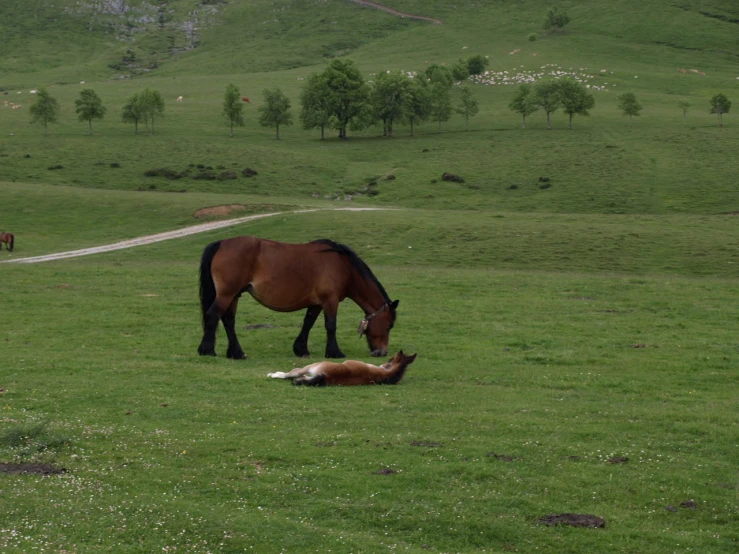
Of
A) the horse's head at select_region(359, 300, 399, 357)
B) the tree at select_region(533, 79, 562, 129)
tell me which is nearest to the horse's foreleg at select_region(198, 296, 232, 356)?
the horse's head at select_region(359, 300, 399, 357)

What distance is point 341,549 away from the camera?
805 cm

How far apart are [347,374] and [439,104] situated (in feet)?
288

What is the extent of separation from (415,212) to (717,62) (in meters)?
116

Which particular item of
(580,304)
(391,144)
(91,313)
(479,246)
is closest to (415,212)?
(479,246)

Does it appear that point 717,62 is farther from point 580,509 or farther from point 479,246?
point 580,509

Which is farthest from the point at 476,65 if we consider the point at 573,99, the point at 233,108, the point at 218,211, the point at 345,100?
the point at 218,211

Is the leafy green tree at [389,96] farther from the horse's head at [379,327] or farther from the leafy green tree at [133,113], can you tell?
the horse's head at [379,327]

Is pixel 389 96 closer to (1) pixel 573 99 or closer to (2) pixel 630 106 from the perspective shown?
(1) pixel 573 99

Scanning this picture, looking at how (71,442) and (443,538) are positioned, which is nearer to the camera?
(443,538)

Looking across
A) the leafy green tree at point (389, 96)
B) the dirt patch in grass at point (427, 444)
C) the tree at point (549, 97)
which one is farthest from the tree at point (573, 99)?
the dirt patch in grass at point (427, 444)

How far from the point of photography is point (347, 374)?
50.2 ft

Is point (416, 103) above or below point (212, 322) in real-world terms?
above

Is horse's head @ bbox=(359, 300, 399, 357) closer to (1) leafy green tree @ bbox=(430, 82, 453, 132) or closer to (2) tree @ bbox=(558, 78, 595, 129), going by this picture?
(2) tree @ bbox=(558, 78, 595, 129)

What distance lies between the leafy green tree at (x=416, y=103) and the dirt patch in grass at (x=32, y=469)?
8900cm
